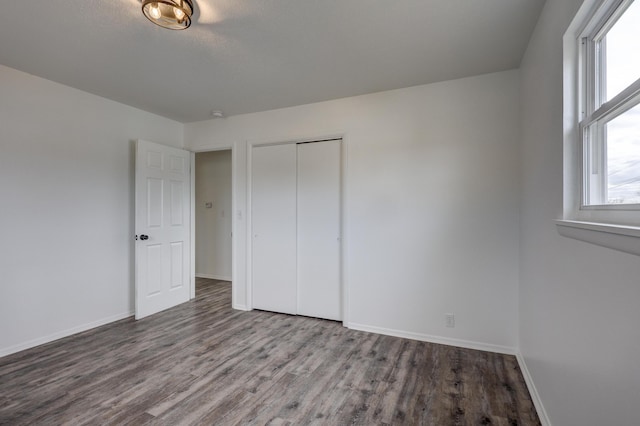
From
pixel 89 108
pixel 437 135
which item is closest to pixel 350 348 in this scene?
pixel 437 135

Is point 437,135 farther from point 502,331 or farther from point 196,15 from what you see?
point 196,15

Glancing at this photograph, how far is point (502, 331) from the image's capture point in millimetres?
2609

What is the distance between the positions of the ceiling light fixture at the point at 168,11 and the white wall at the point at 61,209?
6.20 ft

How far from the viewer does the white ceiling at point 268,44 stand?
1.82 m

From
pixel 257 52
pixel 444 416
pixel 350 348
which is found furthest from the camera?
pixel 350 348

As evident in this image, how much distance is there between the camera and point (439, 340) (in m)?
2.81

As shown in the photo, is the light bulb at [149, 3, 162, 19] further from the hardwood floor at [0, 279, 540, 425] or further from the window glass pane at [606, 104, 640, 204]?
the hardwood floor at [0, 279, 540, 425]

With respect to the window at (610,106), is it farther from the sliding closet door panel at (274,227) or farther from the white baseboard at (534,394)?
the sliding closet door panel at (274,227)

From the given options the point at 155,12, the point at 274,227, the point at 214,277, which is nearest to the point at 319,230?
the point at 274,227

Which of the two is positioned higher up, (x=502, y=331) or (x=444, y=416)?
(x=502, y=331)

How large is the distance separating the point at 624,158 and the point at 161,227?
412cm

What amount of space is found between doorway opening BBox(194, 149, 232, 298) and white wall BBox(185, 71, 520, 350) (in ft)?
8.58

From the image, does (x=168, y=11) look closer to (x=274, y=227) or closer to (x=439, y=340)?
(x=274, y=227)

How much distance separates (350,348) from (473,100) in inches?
101
